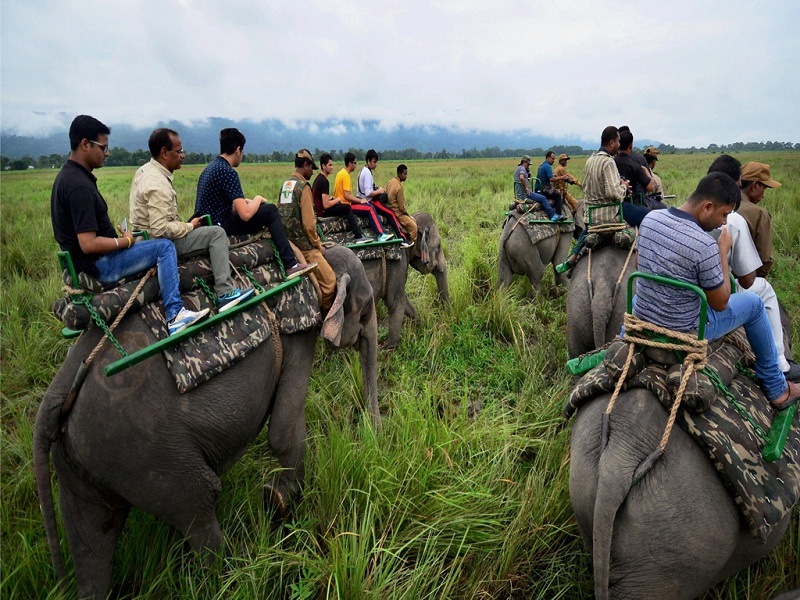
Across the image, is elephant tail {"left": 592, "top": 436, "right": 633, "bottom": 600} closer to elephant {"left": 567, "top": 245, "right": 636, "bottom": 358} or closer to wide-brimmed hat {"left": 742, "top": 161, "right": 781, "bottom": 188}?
elephant {"left": 567, "top": 245, "right": 636, "bottom": 358}

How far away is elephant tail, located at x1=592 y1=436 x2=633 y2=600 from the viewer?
7.16 feet

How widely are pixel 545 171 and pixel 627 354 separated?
7.40 m

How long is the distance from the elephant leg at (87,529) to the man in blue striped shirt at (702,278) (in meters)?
3.13

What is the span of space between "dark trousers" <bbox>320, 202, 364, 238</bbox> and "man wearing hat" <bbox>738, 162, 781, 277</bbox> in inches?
163

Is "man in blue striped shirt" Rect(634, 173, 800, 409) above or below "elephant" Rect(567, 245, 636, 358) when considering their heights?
above

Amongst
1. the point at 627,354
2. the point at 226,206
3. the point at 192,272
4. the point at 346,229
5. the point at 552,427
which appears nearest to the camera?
the point at 627,354

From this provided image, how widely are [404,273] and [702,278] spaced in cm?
450

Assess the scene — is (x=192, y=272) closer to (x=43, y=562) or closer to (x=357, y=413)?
(x=43, y=562)

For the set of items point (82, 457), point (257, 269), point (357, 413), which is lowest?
point (357, 413)

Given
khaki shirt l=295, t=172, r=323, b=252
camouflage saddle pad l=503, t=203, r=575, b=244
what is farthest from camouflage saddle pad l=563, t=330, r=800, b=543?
camouflage saddle pad l=503, t=203, r=575, b=244

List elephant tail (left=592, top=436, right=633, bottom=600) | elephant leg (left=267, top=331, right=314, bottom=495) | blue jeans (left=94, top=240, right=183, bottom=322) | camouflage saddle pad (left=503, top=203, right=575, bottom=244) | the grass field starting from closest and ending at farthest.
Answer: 1. elephant tail (left=592, top=436, right=633, bottom=600)
2. the grass field
3. blue jeans (left=94, top=240, right=183, bottom=322)
4. elephant leg (left=267, top=331, right=314, bottom=495)
5. camouflage saddle pad (left=503, top=203, right=575, bottom=244)

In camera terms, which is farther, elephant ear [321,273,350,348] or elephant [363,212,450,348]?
elephant [363,212,450,348]

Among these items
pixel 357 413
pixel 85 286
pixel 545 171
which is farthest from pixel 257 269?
pixel 545 171

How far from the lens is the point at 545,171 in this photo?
368 inches
